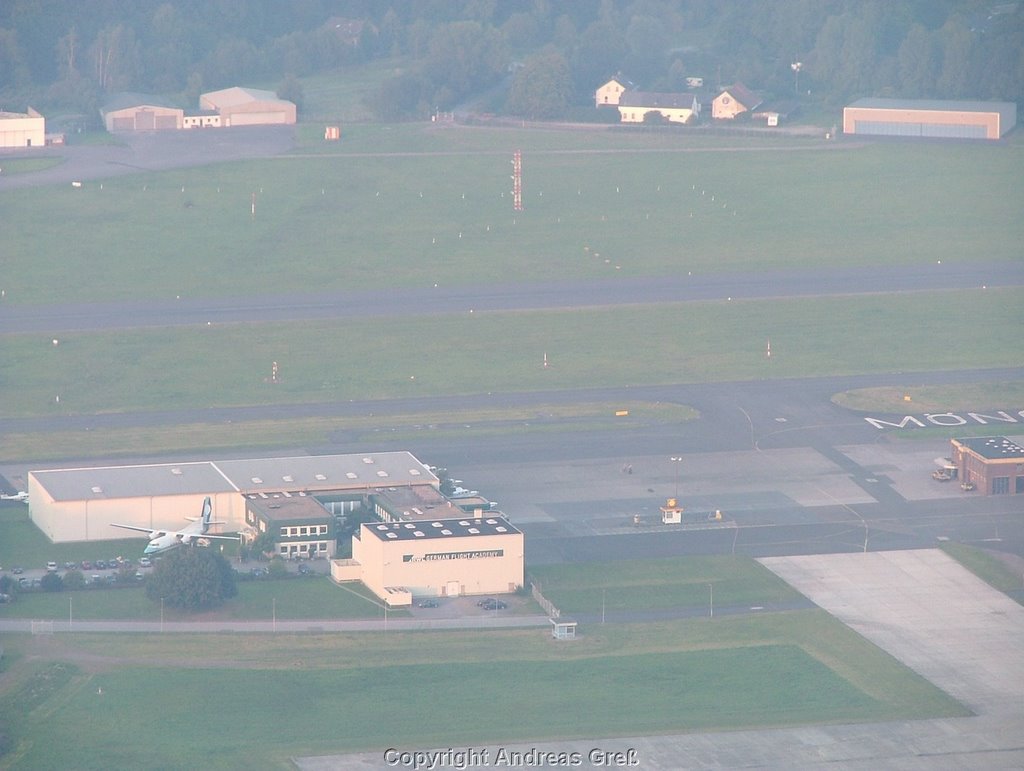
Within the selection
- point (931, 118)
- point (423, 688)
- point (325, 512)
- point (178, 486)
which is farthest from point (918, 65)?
point (423, 688)

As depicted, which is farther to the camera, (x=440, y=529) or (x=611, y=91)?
(x=611, y=91)

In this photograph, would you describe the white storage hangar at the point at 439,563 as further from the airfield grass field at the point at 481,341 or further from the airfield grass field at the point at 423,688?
the airfield grass field at the point at 423,688

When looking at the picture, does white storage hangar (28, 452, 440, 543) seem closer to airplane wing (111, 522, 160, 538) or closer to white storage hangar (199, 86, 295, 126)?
airplane wing (111, 522, 160, 538)

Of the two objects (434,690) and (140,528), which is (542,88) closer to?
(140,528)

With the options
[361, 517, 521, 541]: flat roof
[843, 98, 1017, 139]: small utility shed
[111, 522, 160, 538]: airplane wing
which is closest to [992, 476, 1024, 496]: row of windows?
[361, 517, 521, 541]: flat roof

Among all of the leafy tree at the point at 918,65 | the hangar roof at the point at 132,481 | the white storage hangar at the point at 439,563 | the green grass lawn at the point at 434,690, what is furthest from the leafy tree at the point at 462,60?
the green grass lawn at the point at 434,690

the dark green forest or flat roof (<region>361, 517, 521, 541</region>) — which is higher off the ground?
the dark green forest
